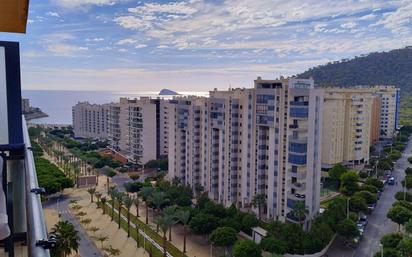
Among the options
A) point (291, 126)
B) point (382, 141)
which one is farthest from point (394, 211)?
point (382, 141)

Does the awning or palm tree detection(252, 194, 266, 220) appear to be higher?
the awning

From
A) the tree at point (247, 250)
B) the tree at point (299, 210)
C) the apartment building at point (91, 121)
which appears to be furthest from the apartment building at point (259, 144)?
the apartment building at point (91, 121)

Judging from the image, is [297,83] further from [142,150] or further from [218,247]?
[142,150]

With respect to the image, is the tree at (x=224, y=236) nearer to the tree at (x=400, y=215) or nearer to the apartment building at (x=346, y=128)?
the tree at (x=400, y=215)

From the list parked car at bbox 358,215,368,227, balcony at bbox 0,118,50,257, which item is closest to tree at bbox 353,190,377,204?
parked car at bbox 358,215,368,227

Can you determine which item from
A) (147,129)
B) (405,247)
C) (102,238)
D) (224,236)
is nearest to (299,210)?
(224,236)

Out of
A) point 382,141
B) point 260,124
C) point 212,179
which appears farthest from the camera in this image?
point 382,141

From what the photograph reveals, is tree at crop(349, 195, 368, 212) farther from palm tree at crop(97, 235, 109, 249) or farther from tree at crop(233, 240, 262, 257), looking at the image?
palm tree at crop(97, 235, 109, 249)
